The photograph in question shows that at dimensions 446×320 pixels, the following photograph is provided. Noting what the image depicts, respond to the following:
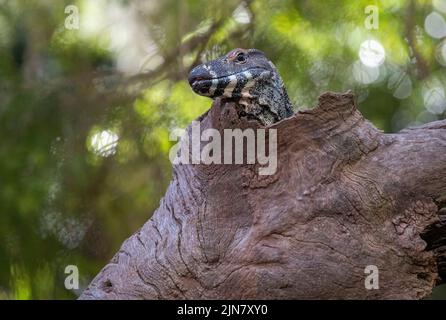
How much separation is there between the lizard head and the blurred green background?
1.78 meters

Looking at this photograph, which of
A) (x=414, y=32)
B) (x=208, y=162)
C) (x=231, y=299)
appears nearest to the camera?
(x=231, y=299)

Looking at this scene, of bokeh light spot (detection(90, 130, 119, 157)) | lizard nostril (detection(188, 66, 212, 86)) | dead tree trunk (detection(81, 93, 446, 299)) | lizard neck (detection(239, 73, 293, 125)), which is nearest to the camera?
dead tree trunk (detection(81, 93, 446, 299))

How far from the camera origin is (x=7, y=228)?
5.42 metres

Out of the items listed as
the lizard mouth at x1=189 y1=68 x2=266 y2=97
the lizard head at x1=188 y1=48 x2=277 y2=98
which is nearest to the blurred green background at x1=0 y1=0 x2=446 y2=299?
the lizard head at x1=188 y1=48 x2=277 y2=98

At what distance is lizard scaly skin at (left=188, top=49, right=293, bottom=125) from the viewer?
129 inches

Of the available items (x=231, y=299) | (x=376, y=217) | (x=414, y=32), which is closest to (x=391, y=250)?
(x=376, y=217)

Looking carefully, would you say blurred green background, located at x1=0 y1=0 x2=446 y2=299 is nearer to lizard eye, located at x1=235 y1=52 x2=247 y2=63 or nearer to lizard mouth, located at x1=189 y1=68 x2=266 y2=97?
lizard eye, located at x1=235 y1=52 x2=247 y2=63

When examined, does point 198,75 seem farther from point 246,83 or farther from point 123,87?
point 123,87

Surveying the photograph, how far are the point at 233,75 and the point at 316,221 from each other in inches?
29.3

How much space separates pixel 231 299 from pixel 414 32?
9.91 ft

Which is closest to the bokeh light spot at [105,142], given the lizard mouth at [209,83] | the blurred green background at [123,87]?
the blurred green background at [123,87]

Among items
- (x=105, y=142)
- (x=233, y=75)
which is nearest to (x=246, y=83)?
(x=233, y=75)

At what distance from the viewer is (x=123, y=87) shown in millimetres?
5625

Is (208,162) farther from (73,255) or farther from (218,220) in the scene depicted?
(73,255)
